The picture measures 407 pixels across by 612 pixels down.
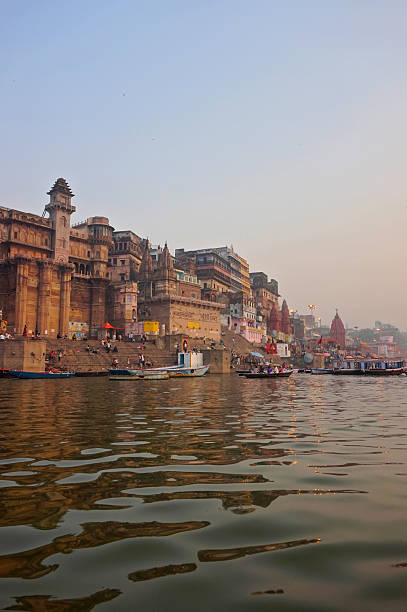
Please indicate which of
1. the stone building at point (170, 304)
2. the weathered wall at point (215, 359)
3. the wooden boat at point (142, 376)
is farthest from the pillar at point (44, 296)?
the wooden boat at point (142, 376)

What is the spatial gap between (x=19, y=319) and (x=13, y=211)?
1571 centimetres

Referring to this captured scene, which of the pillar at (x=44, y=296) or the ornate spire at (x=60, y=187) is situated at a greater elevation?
the ornate spire at (x=60, y=187)

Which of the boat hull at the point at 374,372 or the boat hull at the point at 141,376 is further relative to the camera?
the boat hull at the point at 374,372

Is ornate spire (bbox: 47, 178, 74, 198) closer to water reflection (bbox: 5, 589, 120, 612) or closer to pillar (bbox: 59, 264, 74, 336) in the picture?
pillar (bbox: 59, 264, 74, 336)

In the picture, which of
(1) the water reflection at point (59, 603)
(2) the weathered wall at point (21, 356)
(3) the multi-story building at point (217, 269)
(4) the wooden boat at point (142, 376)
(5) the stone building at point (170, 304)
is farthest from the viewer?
(3) the multi-story building at point (217, 269)

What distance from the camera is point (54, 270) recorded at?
211 feet

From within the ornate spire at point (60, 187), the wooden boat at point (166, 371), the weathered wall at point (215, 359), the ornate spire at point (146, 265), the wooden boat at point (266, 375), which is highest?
the ornate spire at point (60, 187)

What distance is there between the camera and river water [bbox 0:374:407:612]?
3012 mm

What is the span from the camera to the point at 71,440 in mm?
9641

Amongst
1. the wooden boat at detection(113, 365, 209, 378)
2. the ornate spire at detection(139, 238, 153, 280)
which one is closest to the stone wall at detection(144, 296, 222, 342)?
the ornate spire at detection(139, 238, 153, 280)

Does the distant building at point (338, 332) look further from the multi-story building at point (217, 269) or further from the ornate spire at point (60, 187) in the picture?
the ornate spire at point (60, 187)

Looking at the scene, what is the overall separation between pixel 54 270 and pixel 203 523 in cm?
6353

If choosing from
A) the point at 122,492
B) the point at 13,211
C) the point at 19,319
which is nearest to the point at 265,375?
the point at 19,319

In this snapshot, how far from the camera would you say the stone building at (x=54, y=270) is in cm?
6034
